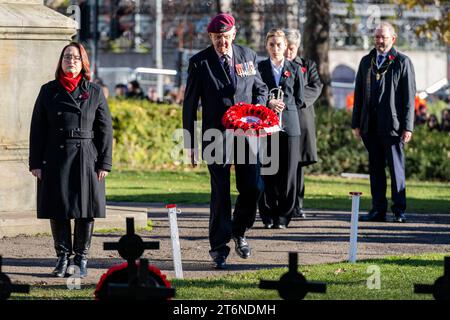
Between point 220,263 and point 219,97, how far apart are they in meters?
1.35

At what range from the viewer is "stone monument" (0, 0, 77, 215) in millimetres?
13195

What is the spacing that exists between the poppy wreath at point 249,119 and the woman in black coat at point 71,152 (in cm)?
98

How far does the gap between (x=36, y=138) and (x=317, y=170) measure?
14620 mm

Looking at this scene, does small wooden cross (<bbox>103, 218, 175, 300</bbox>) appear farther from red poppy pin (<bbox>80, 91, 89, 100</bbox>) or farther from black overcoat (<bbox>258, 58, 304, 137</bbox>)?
black overcoat (<bbox>258, 58, 304, 137</bbox>)

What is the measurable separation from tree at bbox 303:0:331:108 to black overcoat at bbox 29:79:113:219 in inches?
697

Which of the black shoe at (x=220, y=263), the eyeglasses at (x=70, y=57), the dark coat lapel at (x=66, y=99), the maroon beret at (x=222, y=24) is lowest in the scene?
the black shoe at (x=220, y=263)

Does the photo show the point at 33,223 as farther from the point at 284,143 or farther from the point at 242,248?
the point at 284,143

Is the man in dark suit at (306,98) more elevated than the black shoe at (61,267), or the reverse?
the man in dark suit at (306,98)

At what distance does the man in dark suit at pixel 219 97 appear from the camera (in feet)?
36.6

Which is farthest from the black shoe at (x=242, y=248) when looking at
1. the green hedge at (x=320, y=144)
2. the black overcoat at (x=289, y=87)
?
the green hedge at (x=320, y=144)

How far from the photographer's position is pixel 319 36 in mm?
28453

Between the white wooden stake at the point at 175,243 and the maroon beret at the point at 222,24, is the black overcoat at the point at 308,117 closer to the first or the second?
the maroon beret at the point at 222,24
